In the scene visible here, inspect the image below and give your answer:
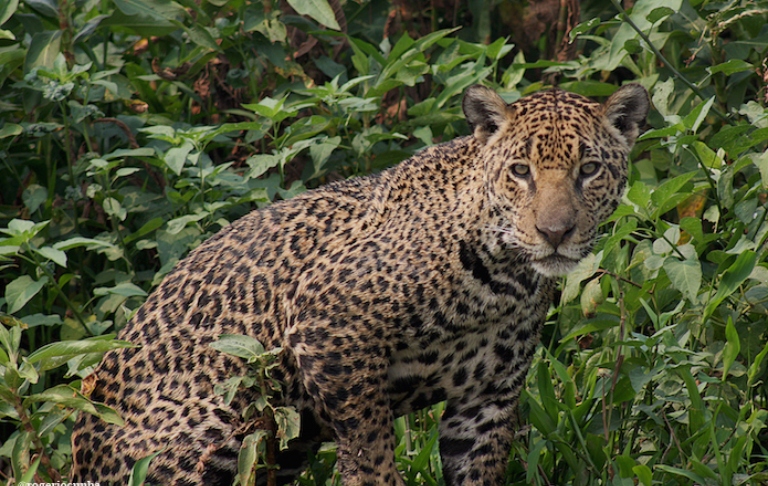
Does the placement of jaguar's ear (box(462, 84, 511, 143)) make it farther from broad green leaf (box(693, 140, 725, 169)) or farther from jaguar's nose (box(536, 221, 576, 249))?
broad green leaf (box(693, 140, 725, 169))

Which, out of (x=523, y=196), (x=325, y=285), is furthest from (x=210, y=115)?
(x=523, y=196)

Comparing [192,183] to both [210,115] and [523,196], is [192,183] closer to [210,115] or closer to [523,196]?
[210,115]

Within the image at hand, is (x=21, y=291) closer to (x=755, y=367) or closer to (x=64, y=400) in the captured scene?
(x=64, y=400)

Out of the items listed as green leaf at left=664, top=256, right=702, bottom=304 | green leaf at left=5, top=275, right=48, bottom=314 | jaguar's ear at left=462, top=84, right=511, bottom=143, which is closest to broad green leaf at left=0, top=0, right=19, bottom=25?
green leaf at left=5, top=275, right=48, bottom=314

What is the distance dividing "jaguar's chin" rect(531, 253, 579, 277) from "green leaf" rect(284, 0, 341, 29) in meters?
2.39

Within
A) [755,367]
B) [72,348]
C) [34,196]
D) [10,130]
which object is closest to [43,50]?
[10,130]

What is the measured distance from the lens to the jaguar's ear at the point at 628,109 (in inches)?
178

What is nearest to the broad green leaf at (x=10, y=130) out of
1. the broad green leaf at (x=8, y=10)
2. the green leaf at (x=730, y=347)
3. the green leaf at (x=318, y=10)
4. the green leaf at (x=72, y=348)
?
the broad green leaf at (x=8, y=10)

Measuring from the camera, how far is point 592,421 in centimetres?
493

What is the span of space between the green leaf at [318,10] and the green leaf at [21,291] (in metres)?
2.07

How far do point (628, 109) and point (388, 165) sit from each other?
2.16 meters

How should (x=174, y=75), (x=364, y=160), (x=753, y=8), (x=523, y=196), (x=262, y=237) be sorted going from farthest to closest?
(x=174, y=75), (x=364, y=160), (x=753, y=8), (x=262, y=237), (x=523, y=196)

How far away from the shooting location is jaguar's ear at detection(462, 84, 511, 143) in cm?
448

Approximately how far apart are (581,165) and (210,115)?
3.37 metres
